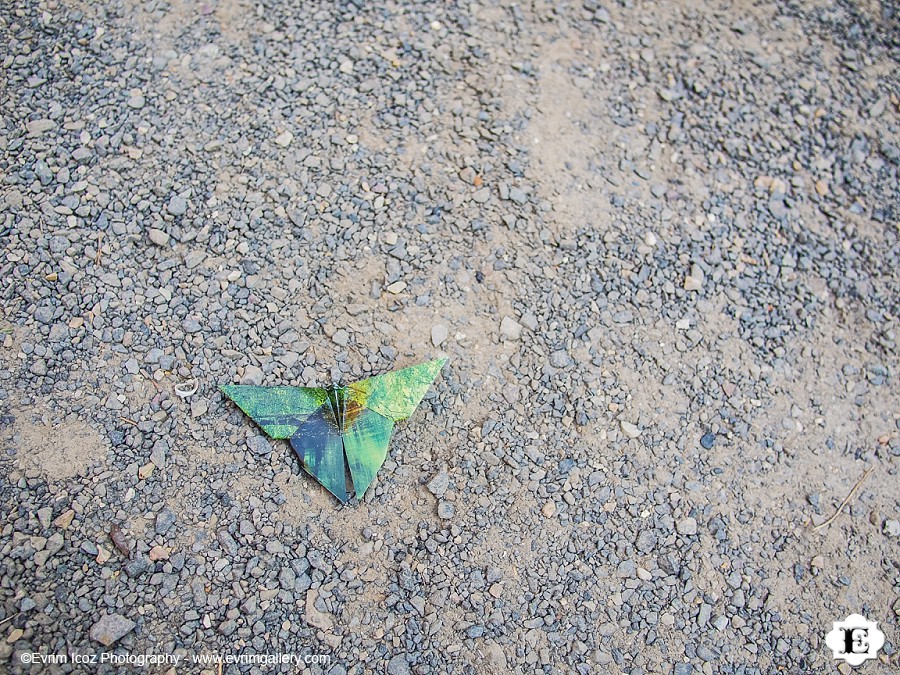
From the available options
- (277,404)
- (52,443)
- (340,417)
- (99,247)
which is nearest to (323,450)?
(340,417)

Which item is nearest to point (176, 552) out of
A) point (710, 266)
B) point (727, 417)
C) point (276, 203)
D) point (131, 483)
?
point (131, 483)

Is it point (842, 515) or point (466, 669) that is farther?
point (842, 515)

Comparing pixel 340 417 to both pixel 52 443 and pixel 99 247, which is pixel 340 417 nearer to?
pixel 52 443

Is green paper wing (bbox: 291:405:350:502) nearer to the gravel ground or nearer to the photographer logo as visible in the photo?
the gravel ground

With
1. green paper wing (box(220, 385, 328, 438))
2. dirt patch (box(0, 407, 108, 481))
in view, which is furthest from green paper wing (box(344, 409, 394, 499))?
dirt patch (box(0, 407, 108, 481))

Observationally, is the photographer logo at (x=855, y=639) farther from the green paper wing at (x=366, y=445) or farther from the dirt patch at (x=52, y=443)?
the dirt patch at (x=52, y=443)

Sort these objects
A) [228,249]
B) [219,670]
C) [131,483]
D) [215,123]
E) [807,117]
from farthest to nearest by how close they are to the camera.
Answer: [807,117] < [215,123] < [228,249] < [131,483] < [219,670]

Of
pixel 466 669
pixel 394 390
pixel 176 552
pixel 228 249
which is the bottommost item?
pixel 466 669

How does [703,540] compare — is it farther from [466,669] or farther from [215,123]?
[215,123]

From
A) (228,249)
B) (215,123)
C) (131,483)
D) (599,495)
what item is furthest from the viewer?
(215,123)
